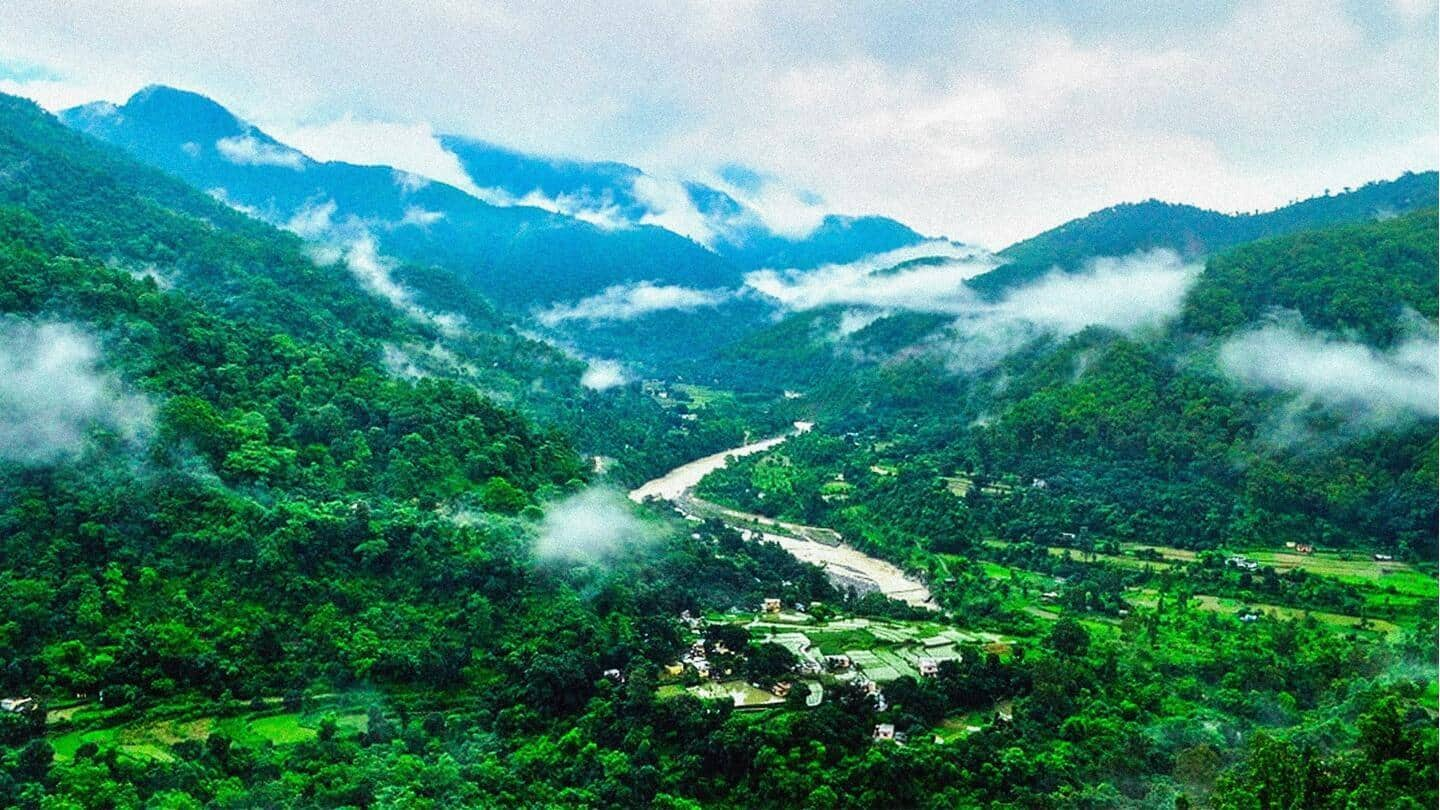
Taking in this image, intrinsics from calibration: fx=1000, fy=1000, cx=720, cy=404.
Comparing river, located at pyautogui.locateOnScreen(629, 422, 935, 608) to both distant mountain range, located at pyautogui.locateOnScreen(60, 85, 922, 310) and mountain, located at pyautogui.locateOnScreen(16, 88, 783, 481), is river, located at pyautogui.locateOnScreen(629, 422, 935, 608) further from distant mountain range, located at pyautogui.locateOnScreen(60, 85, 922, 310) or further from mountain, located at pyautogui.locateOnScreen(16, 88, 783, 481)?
Answer: distant mountain range, located at pyautogui.locateOnScreen(60, 85, 922, 310)

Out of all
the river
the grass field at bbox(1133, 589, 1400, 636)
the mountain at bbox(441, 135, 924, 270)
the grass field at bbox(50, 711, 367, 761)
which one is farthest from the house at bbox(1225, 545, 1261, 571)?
the mountain at bbox(441, 135, 924, 270)

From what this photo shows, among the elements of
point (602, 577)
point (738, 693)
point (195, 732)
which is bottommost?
point (738, 693)

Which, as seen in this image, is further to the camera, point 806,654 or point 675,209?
point 675,209

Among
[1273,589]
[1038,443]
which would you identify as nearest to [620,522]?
[1273,589]

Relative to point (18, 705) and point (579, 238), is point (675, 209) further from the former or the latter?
point (18, 705)

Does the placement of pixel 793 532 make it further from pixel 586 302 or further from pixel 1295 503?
pixel 586 302

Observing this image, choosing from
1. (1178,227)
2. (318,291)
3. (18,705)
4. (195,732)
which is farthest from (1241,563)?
(1178,227)

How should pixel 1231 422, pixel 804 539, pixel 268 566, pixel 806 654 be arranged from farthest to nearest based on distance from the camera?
pixel 1231 422
pixel 804 539
pixel 806 654
pixel 268 566
